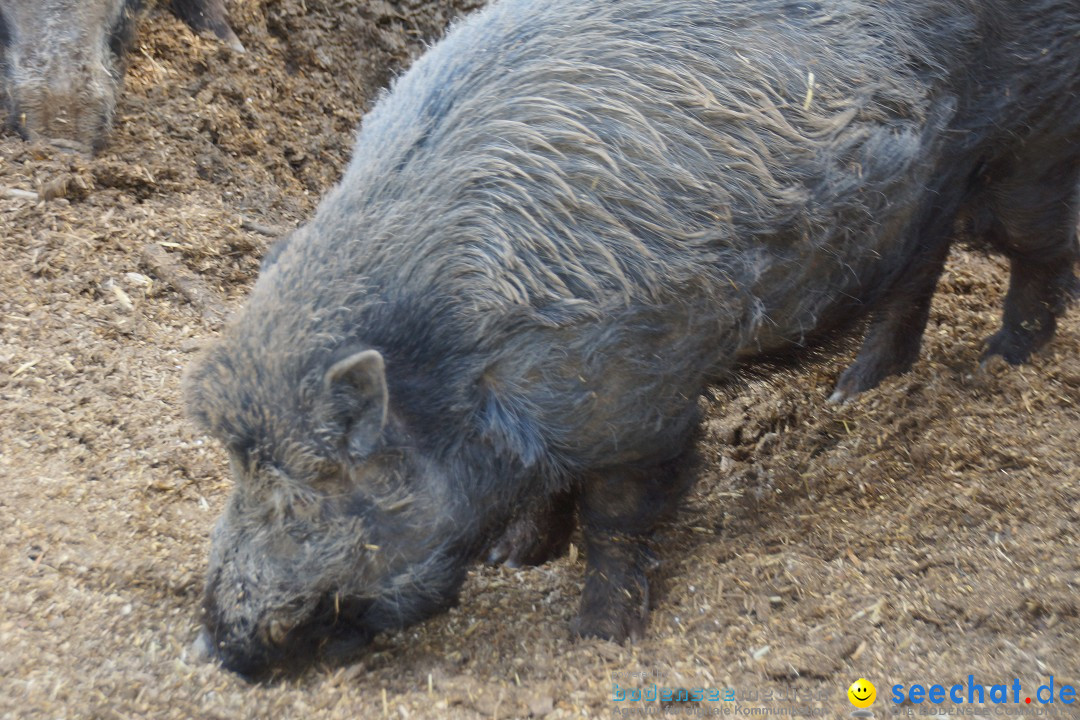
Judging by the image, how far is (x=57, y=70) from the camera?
220 inches

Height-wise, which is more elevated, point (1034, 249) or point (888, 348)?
point (1034, 249)

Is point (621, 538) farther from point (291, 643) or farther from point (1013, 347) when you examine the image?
point (1013, 347)

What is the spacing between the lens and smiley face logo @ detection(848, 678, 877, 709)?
3079mm

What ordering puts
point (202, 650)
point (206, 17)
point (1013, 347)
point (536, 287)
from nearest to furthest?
point (536, 287) → point (202, 650) → point (1013, 347) → point (206, 17)

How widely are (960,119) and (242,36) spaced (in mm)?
4850

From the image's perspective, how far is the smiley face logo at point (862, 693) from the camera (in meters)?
3.08

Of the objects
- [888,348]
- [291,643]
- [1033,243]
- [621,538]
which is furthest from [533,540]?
[1033,243]

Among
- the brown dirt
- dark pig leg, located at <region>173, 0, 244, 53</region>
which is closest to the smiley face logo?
the brown dirt

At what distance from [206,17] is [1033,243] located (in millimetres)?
5095

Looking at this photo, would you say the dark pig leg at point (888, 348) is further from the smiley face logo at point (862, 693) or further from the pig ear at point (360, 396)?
the pig ear at point (360, 396)

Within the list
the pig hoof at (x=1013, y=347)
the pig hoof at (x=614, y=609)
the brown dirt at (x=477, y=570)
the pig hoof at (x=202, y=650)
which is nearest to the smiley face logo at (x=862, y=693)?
the brown dirt at (x=477, y=570)

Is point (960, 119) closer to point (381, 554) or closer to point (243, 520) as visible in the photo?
point (381, 554)

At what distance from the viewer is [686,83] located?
3398 mm

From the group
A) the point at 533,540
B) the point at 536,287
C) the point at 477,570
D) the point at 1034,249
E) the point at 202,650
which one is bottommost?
the point at 477,570
